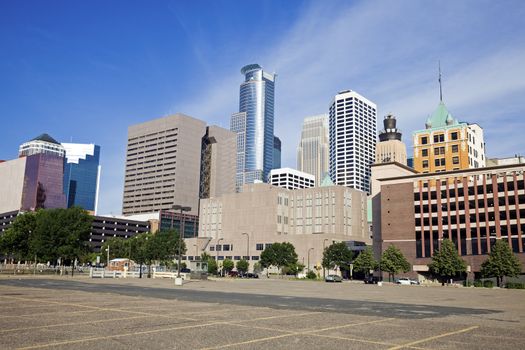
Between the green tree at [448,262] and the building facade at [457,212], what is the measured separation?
652 centimetres

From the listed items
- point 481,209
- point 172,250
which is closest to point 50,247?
point 172,250

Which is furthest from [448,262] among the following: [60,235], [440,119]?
[60,235]

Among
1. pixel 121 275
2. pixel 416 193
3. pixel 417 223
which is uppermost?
pixel 416 193

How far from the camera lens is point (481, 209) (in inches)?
4104

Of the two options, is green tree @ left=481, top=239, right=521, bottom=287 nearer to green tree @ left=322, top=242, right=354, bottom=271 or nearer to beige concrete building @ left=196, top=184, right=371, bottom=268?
green tree @ left=322, top=242, right=354, bottom=271

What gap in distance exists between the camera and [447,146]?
144 metres

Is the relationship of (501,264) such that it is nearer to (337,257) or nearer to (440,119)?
(337,257)

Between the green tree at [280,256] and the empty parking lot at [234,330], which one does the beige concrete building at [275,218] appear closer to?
the green tree at [280,256]

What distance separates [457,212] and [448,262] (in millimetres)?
15159

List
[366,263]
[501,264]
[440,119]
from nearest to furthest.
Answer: [501,264] < [366,263] < [440,119]

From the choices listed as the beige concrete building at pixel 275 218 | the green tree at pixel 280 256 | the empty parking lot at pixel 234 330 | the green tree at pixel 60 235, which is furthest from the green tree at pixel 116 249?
the empty parking lot at pixel 234 330

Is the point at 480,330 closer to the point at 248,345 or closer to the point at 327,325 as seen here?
the point at 327,325

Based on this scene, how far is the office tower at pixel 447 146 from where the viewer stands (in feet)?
465

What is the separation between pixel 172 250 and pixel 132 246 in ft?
83.5
